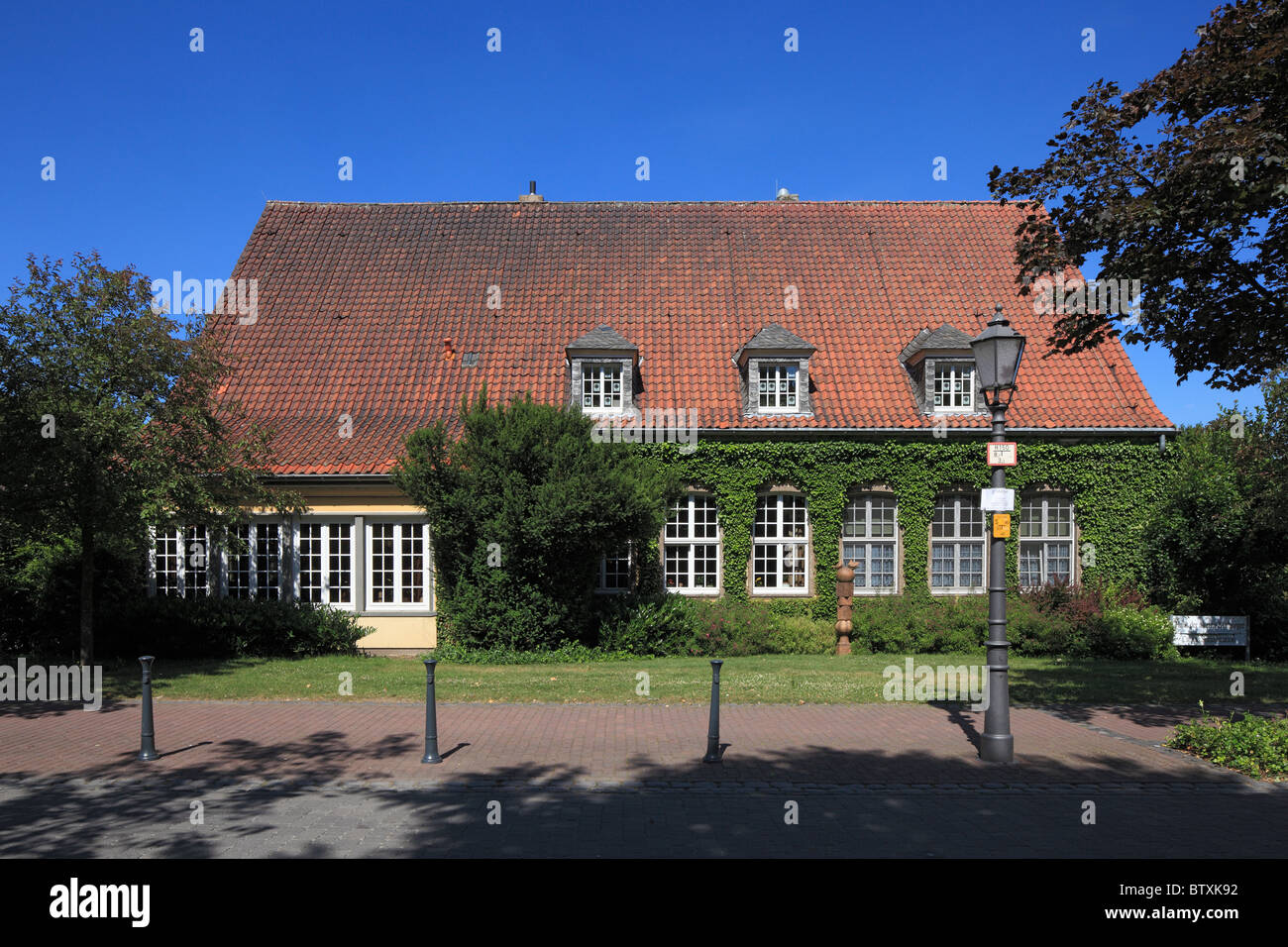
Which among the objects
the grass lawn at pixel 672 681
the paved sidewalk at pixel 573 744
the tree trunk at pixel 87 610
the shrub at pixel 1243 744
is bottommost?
the grass lawn at pixel 672 681

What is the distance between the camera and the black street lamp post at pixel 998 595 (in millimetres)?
8898

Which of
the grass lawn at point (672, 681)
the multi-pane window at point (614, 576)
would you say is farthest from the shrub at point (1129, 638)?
the multi-pane window at point (614, 576)

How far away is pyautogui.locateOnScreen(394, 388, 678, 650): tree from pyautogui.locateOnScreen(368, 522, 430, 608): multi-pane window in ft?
8.09

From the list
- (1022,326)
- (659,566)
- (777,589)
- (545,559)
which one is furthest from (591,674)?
(1022,326)

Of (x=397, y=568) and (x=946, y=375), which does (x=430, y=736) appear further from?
(x=946, y=375)

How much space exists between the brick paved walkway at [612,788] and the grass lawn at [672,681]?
995 mm

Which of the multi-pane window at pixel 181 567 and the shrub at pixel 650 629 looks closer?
the shrub at pixel 650 629

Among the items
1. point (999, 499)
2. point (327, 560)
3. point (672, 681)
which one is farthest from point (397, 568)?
point (999, 499)

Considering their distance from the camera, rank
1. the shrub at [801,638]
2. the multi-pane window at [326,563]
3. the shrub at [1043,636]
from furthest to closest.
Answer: the multi-pane window at [326,563] < the shrub at [801,638] < the shrub at [1043,636]

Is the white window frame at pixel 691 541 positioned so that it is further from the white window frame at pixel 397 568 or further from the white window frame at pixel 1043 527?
the white window frame at pixel 1043 527

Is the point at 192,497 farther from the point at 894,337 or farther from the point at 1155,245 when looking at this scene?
the point at 894,337

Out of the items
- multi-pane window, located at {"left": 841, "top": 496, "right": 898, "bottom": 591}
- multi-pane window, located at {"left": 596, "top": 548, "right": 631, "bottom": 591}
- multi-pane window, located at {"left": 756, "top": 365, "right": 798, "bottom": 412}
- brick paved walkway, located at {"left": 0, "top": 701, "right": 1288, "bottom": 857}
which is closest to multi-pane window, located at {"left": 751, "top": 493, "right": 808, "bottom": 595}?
multi-pane window, located at {"left": 841, "top": 496, "right": 898, "bottom": 591}

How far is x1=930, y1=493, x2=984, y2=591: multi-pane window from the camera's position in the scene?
19.4 metres

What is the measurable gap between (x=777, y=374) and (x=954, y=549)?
18.6 feet
